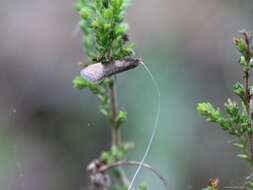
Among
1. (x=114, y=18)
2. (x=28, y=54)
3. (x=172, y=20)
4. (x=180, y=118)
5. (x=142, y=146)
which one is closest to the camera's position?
(x=114, y=18)

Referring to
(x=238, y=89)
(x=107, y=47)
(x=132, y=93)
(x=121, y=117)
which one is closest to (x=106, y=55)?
(x=107, y=47)

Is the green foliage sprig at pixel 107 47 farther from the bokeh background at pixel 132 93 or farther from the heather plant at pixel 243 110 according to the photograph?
the bokeh background at pixel 132 93

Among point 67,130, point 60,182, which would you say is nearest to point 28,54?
point 67,130

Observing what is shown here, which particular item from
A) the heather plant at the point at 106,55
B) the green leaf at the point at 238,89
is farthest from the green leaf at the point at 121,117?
the green leaf at the point at 238,89

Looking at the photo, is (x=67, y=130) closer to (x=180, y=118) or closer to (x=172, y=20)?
(x=180, y=118)

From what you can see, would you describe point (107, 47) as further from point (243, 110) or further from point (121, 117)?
point (243, 110)

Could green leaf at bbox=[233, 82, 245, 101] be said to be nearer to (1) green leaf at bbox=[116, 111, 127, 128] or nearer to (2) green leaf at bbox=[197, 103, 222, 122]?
(2) green leaf at bbox=[197, 103, 222, 122]

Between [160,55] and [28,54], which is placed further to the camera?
[28,54]
